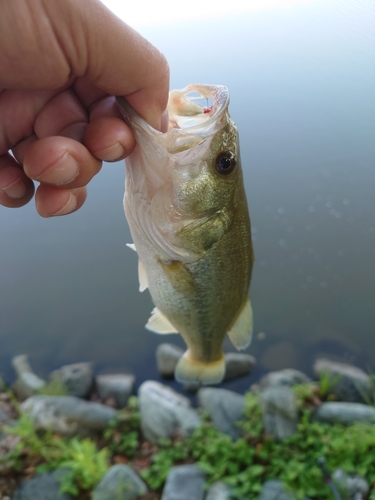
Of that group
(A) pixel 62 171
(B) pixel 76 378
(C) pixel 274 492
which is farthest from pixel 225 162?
(B) pixel 76 378

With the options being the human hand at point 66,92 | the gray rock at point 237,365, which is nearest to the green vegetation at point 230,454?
the gray rock at point 237,365

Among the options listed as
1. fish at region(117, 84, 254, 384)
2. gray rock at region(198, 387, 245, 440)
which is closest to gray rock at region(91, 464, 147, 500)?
gray rock at region(198, 387, 245, 440)

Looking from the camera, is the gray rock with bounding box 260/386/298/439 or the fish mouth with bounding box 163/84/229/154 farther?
the gray rock with bounding box 260/386/298/439

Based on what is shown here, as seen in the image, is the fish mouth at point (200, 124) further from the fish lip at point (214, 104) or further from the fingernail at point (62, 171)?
the fingernail at point (62, 171)

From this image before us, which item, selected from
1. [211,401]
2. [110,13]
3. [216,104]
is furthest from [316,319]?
[110,13]

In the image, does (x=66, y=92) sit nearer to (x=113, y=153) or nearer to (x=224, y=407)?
(x=113, y=153)

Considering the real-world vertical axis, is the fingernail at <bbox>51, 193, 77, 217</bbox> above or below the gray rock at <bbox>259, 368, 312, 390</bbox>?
above

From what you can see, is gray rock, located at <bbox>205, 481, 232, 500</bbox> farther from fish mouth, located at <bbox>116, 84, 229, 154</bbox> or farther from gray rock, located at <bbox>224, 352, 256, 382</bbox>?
fish mouth, located at <bbox>116, 84, 229, 154</bbox>
